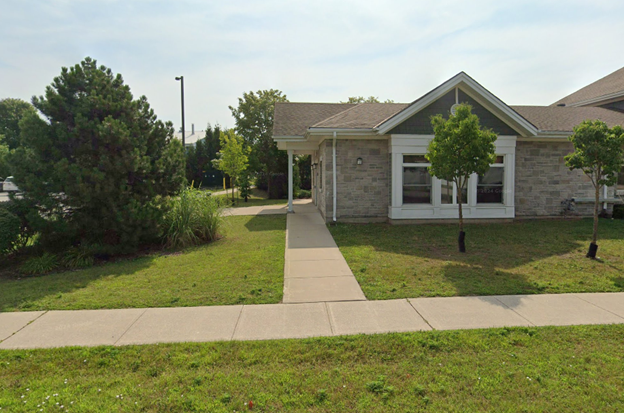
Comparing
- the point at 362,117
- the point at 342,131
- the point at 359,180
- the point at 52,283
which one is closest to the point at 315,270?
the point at 52,283

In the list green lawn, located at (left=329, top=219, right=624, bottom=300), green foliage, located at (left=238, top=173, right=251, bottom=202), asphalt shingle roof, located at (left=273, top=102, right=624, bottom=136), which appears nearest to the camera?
green lawn, located at (left=329, top=219, right=624, bottom=300)

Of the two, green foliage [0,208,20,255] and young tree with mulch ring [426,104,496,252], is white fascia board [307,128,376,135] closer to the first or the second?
young tree with mulch ring [426,104,496,252]

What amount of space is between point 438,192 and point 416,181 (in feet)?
2.59

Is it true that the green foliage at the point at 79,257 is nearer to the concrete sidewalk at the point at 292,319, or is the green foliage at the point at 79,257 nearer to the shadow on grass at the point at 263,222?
the concrete sidewalk at the point at 292,319

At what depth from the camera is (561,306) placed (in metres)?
5.11

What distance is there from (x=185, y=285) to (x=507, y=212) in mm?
10577

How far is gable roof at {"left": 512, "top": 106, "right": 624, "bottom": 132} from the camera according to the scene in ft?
43.5

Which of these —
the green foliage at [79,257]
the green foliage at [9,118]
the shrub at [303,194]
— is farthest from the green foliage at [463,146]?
the green foliage at [9,118]

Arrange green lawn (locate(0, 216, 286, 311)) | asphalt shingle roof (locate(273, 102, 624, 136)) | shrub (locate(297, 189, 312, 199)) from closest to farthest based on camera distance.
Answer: green lawn (locate(0, 216, 286, 311)) < asphalt shingle roof (locate(273, 102, 624, 136)) < shrub (locate(297, 189, 312, 199))

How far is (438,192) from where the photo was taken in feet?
39.2

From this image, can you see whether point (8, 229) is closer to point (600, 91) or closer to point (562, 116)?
point (562, 116)

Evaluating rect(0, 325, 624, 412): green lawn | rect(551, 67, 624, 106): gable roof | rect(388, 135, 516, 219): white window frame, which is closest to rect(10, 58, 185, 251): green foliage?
rect(0, 325, 624, 412): green lawn

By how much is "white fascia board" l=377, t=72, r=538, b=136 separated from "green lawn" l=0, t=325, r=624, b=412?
8222mm

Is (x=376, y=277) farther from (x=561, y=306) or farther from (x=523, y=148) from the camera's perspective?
(x=523, y=148)
